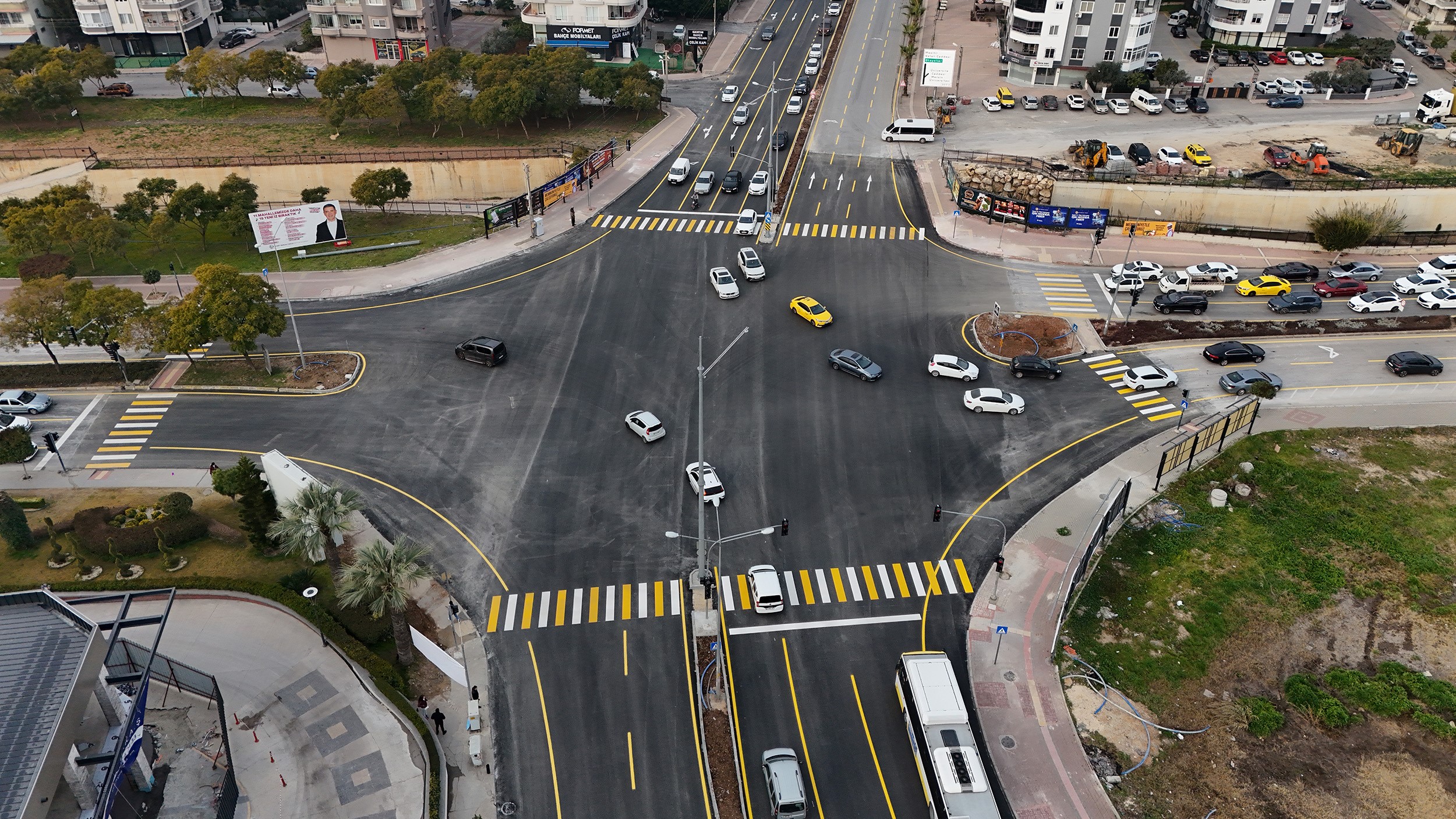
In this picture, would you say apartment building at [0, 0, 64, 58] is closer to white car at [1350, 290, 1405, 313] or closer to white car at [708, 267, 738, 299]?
white car at [708, 267, 738, 299]

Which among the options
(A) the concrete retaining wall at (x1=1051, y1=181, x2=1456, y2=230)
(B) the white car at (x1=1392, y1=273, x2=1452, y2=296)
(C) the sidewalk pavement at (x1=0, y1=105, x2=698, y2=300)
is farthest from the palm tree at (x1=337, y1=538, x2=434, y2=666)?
(B) the white car at (x1=1392, y1=273, x2=1452, y2=296)

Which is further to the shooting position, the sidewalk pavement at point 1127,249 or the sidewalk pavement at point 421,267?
the sidewalk pavement at point 1127,249

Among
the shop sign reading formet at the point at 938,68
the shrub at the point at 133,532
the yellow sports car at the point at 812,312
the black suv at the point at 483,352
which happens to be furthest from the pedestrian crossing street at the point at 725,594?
the shop sign reading formet at the point at 938,68

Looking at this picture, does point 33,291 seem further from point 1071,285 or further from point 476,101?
point 1071,285

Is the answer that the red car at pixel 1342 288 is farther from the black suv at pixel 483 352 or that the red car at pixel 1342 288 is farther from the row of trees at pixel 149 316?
the row of trees at pixel 149 316

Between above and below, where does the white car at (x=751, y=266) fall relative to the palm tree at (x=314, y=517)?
below

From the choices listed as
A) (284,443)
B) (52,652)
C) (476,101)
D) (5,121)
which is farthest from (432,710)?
(5,121)
